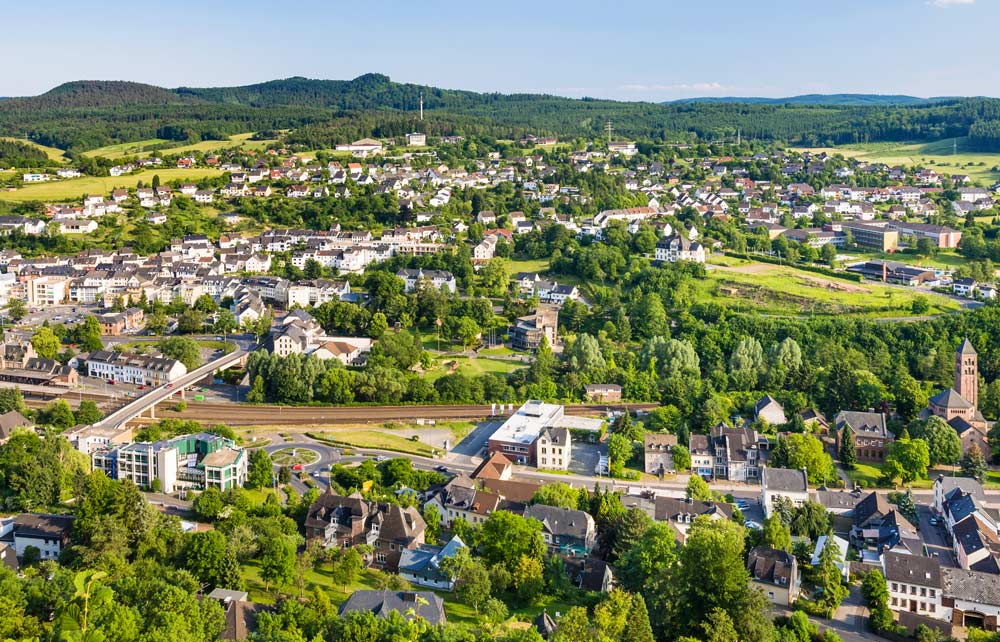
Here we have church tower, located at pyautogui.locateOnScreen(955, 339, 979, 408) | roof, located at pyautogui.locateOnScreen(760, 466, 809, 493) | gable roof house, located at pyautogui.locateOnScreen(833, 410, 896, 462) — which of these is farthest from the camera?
church tower, located at pyautogui.locateOnScreen(955, 339, 979, 408)

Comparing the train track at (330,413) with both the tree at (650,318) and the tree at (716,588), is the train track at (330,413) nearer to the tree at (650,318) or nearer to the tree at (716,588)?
the tree at (650,318)

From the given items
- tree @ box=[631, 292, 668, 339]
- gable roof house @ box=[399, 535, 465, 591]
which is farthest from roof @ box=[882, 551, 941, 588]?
tree @ box=[631, 292, 668, 339]

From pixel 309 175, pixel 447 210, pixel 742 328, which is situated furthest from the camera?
pixel 309 175

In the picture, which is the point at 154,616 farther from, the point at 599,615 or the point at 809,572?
→ the point at 809,572

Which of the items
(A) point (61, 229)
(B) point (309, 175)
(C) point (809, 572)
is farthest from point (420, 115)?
(C) point (809, 572)

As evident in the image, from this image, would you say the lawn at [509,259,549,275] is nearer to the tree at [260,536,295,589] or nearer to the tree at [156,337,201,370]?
the tree at [156,337,201,370]

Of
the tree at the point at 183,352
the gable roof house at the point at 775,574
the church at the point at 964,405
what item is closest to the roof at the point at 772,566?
the gable roof house at the point at 775,574
